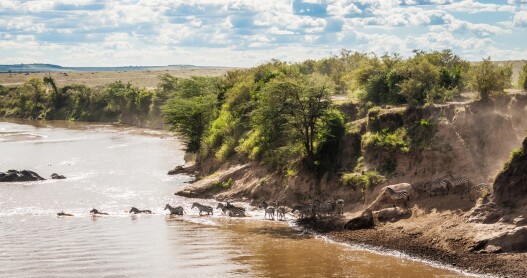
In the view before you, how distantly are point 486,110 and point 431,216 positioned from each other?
7949 mm

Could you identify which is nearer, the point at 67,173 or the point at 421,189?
the point at 421,189

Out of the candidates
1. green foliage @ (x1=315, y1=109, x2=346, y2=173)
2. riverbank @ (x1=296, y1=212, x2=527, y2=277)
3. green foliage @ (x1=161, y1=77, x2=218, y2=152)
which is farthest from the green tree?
green foliage @ (x1=161, y1=77, x2=218, y2=152)

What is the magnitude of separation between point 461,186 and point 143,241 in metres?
14.5

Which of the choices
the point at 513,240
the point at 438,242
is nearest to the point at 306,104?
the point at 438,242

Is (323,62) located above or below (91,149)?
above

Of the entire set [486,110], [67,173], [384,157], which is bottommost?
[67,173]

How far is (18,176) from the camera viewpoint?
49656 millimetres

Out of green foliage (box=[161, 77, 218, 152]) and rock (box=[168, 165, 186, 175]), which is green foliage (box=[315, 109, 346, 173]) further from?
rock (box=[168, 165, 186, 175])

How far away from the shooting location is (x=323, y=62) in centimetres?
8162

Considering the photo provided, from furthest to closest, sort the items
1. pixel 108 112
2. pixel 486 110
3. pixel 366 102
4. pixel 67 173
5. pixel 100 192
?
pixel 108 112, pixel 67 173, pixel 100 192, pixel 366 102, pixel 486 110

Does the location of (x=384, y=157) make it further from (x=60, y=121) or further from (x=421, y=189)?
(x=60, y=121)

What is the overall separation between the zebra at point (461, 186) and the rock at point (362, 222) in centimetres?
393

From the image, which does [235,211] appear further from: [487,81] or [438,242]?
[487,81]

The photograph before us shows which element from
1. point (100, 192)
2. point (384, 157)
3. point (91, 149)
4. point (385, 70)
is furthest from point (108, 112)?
point (384, 157)
